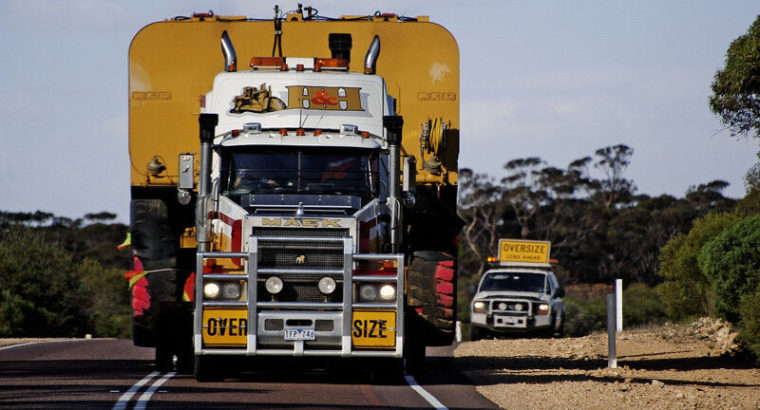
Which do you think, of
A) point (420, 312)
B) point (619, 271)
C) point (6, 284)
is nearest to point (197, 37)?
point (420, 312)

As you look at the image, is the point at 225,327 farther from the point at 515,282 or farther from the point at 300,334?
the point at 515,282

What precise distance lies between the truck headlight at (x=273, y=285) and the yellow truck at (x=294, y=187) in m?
0.02

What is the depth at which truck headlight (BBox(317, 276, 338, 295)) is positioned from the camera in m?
14.4

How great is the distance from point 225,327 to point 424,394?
103 inches

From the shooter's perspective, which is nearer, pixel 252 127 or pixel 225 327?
pixel 225 327

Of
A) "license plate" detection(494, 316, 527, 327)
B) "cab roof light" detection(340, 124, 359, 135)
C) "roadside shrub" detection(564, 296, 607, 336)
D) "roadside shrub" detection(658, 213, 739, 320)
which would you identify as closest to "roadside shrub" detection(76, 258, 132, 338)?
"roadside shrub" detection(564, 296, 607, 336)

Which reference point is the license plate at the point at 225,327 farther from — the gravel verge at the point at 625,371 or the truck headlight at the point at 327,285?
the gravel verge at the point at 625,371

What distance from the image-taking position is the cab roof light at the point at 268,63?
54.1ft


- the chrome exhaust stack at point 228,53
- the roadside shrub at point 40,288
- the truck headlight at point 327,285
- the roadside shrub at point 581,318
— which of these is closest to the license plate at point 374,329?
the truck headlight at point 327,285

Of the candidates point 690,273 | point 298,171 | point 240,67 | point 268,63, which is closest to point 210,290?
point 298,171

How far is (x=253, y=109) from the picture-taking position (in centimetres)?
1614

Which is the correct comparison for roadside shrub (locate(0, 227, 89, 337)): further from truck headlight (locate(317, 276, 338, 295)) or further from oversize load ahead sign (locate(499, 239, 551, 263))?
truck headlight (locate(317, 276, 338, 295))

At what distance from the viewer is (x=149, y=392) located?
563 inches

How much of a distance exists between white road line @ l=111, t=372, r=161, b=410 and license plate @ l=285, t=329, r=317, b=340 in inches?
78.9
